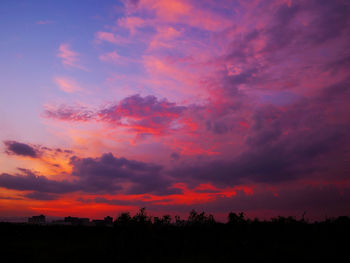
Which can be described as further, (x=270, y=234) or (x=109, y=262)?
(x=270, y=234)

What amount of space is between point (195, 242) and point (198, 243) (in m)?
0.32

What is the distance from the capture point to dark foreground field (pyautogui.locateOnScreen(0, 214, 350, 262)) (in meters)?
26.8

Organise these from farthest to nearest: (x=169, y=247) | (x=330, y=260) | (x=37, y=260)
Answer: (x=169, y=247) → (x=37, y=260) → (x=330, y=260)

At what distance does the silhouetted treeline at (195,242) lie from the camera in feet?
88.2

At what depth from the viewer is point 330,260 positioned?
2483 centimetres

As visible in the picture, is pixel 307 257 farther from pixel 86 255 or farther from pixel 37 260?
pixel 37 260

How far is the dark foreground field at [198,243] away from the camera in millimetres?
26812

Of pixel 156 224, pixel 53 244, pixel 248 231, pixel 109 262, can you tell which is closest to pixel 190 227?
pixel 156 224

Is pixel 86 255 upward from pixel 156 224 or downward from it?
downward

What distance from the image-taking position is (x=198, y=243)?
32094mm

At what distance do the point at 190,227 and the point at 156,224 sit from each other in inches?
151

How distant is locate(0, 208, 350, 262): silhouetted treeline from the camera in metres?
26.9

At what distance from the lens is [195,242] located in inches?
1266

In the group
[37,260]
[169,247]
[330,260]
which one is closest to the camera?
[330,260]
